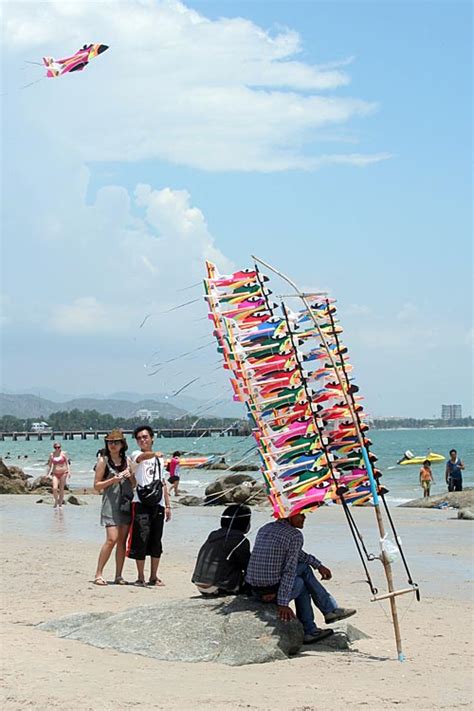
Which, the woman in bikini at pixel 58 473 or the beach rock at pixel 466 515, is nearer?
the beach rock at pixel 466 515

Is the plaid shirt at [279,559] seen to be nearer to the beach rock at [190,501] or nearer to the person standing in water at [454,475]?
the beach rock at [190,501]

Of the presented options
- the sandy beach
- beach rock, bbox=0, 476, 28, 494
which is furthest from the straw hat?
beach rock, bbox=0, 476, 28, 494

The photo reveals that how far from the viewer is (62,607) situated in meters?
9.91

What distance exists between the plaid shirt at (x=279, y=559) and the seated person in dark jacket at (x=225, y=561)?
0.34 metres

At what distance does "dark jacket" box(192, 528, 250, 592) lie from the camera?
861cm

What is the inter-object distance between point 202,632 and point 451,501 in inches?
704

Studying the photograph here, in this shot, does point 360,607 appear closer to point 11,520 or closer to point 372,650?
point 372,650

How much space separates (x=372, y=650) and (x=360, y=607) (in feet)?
7.30

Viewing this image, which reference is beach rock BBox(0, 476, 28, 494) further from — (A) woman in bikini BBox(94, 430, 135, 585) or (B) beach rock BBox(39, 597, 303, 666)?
(B) beach rock BBox(39, 597, 303, 666)

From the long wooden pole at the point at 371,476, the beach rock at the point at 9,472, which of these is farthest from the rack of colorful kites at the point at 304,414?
the beach rock at the point at 9,472

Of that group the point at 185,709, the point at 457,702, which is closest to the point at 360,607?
the point at 457,702

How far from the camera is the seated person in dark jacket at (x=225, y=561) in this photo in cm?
861

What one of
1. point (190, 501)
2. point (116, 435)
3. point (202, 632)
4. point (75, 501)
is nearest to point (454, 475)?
point (190, 501)

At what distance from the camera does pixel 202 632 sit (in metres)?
7.89
